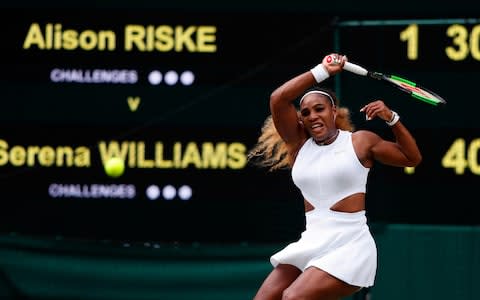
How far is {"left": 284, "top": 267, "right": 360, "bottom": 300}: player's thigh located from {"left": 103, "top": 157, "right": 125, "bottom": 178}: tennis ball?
7.59ft

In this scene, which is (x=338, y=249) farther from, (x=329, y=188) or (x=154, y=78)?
(x=154, y=78)

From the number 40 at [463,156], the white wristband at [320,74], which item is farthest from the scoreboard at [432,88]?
the white wristband at [320,74]

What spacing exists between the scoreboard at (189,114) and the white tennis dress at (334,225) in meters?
1.97

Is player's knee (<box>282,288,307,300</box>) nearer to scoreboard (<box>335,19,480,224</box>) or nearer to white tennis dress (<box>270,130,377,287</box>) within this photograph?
white tennis dress (<box>270,130,377,287</box>)

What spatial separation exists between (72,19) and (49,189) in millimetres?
1029

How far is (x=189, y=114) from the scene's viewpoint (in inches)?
285

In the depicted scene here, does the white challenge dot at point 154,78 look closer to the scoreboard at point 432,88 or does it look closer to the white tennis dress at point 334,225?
the scoreboard at point 432,88

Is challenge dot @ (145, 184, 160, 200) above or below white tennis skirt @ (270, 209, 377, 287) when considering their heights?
above

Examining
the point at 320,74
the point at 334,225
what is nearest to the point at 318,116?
the point at 320,74

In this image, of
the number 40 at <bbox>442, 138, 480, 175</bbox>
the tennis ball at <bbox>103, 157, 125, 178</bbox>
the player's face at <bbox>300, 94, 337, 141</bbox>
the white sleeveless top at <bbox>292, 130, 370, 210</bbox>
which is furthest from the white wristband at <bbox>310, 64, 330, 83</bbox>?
the tennis ball at <bbox>103, 157, 125, 178</bbox>

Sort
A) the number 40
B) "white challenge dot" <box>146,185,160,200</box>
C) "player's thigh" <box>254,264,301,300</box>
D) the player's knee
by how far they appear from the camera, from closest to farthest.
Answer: the player's knee, "player's thigh" <box>254,264,301,300</box>, the number 40, "white challenge dot" <box>146,185,160,200</box>

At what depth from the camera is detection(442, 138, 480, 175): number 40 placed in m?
7.06

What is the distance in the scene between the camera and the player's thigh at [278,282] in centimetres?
516

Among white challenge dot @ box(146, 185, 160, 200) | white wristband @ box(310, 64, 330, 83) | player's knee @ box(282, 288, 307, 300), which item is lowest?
player's knee @ box(282, 288, 307, 300)
